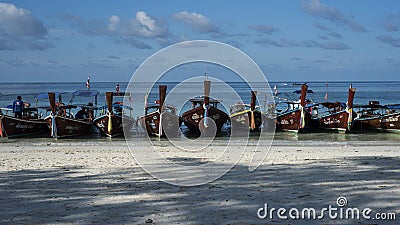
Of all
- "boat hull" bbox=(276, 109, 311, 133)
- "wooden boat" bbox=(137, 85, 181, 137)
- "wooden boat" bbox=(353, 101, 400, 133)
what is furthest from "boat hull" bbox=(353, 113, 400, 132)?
"wooden boat" bbox=(137, 85, 181, 137)

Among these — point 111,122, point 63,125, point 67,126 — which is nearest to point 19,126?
point 63,125

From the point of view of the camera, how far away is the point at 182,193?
7.41m

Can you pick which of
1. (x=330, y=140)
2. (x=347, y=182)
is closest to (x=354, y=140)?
(x=330, y=140)

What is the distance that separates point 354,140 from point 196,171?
1170cm

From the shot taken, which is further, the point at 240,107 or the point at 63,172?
the point at 240,107

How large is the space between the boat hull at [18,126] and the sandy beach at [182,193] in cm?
1041

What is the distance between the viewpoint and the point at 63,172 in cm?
937

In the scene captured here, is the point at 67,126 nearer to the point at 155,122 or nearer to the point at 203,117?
the point at 155,122

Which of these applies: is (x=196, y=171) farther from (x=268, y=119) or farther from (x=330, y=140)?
(x=268, y=119)

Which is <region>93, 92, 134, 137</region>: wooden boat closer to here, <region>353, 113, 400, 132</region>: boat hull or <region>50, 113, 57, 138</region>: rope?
<region>50, 113, 57, 138</region>: rope
